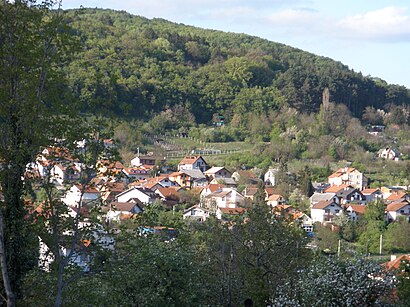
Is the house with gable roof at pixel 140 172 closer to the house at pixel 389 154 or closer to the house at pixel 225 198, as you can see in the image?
the house at pixel 225 198

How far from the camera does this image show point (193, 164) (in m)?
47.1

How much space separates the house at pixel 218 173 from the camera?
149 ft

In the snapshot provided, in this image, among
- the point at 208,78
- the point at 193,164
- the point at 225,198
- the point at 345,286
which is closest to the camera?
the point at 345,286

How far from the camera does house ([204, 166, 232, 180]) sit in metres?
45.3

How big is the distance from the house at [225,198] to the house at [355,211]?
4.70 metres

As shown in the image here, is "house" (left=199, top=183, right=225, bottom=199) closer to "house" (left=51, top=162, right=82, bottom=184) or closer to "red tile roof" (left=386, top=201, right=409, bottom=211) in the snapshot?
"red tile roof" (left=386, top=201, right=409, bottom=211)

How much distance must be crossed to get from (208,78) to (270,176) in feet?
85.2

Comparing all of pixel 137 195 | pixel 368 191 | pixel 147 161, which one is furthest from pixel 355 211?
pixel 147 161

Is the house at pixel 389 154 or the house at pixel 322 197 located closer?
the house at pixel 322 197

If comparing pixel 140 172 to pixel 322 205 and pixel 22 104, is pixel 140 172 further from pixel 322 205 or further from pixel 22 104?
pixel 22 104

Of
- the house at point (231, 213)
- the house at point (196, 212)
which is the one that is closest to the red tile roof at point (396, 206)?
the house at point (231, 213)

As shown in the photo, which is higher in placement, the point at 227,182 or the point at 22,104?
the point at 22,104

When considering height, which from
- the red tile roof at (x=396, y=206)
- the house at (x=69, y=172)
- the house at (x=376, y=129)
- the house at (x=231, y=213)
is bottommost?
the red tile roof at (x=396, y=206)

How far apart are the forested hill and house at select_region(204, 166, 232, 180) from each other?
40.0ft
